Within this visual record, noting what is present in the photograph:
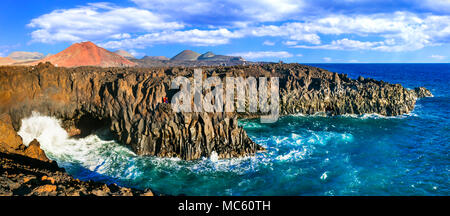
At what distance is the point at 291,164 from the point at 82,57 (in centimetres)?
9324

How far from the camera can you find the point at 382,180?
2327cm

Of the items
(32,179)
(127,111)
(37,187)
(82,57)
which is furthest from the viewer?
(82,57)

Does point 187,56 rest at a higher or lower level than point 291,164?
higher

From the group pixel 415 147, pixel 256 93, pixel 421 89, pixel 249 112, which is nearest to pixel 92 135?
pixel 249 112

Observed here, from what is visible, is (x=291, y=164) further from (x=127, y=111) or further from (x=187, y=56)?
(x=187, y=56)

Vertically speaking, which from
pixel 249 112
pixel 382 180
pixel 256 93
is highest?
pixel 256 93

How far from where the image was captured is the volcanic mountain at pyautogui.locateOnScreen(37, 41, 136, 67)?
9012cm

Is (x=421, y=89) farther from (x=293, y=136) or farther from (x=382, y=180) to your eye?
(x=382, y=180)

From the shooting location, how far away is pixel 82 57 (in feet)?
313

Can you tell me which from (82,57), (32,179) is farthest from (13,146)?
(82,57)

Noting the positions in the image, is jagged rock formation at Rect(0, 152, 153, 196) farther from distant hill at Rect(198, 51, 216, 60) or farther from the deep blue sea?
distant hill at Rect(198, 51, 216, 60)

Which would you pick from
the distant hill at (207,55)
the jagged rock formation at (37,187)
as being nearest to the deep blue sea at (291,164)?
the jagged rock formation at (37,187)

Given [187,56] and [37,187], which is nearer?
[37,187]
